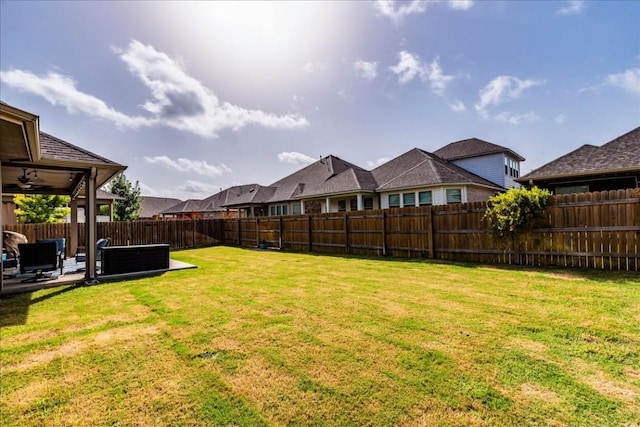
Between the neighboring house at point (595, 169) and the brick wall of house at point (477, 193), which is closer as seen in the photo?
the neighboring house at point (595, 169)

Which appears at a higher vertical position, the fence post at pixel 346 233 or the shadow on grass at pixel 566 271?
the fence post at pixel 346 233

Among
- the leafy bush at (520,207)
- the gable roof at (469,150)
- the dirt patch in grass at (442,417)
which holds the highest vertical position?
the gable roof at (469,150)

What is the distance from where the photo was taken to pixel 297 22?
1027cm

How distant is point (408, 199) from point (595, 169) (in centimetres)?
832

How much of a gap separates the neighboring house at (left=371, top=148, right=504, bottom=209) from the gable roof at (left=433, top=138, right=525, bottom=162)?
198 cm

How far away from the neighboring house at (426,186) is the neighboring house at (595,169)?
8.82 feet

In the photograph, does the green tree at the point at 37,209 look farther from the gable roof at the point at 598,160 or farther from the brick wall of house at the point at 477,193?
the gable roof at the point at 598,160

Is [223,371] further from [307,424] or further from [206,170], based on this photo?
[206,170]

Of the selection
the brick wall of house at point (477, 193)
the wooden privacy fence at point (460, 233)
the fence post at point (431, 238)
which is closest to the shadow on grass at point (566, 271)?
the wooden privacy fence at point (460, 233)

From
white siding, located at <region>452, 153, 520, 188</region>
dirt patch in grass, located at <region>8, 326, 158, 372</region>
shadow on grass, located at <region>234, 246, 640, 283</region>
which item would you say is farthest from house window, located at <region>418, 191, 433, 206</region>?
dirt patch in grass, located at <region>8, 326, 158, 372</region>

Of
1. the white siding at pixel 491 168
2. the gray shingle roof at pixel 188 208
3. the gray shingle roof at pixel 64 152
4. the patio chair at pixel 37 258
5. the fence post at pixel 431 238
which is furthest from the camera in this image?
the gray shingle roof at pixel 188 208

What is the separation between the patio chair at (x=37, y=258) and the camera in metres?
7.54

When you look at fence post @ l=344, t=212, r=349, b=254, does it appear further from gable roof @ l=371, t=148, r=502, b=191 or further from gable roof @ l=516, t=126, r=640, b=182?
gable roof @ l=516, t=126, r=640, b=182

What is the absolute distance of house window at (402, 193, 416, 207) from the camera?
57.4 ft
